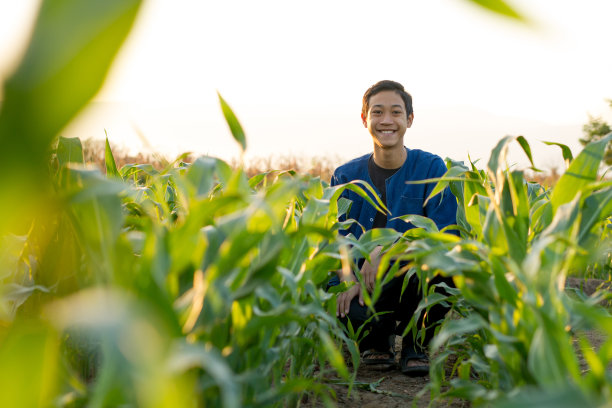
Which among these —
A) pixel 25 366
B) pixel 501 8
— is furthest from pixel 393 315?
pixel 501 8

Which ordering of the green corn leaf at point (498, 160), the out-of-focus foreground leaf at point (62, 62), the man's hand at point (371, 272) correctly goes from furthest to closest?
the man's hand at point (371, 272)
the green corn leaf at point (498, 160)
the out-of-focus foreground leaf at point (62, 62)

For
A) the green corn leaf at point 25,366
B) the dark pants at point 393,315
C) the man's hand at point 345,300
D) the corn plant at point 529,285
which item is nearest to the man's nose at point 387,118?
the dark pants at point 393,315

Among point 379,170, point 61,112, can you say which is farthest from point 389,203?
point 61,112

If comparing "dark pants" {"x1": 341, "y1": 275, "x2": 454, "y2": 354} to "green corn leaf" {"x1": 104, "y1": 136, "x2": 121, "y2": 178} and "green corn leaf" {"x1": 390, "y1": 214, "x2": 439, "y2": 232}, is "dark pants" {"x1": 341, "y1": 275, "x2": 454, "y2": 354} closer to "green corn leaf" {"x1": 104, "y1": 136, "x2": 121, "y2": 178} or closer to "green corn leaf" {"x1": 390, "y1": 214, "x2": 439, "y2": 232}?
"green corn leaf" {"x1": 390, "y1": 214, "x2": 439, "y2": 232}

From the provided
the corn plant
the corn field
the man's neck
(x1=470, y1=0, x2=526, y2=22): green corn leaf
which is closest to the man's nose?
the man's neck

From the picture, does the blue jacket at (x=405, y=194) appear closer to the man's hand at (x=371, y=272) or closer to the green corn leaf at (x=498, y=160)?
the man's hand at (x=371, y=272)

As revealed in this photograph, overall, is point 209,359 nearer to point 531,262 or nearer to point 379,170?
point 531,262

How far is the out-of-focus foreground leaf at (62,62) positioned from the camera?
0.40ft

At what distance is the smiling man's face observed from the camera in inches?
90.7

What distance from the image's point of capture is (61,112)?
0.43 ft

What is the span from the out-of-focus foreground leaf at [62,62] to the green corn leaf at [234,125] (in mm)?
690

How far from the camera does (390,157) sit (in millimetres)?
2375

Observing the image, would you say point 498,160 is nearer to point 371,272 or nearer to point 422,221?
point 422,221

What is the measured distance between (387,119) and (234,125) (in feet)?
5.21
